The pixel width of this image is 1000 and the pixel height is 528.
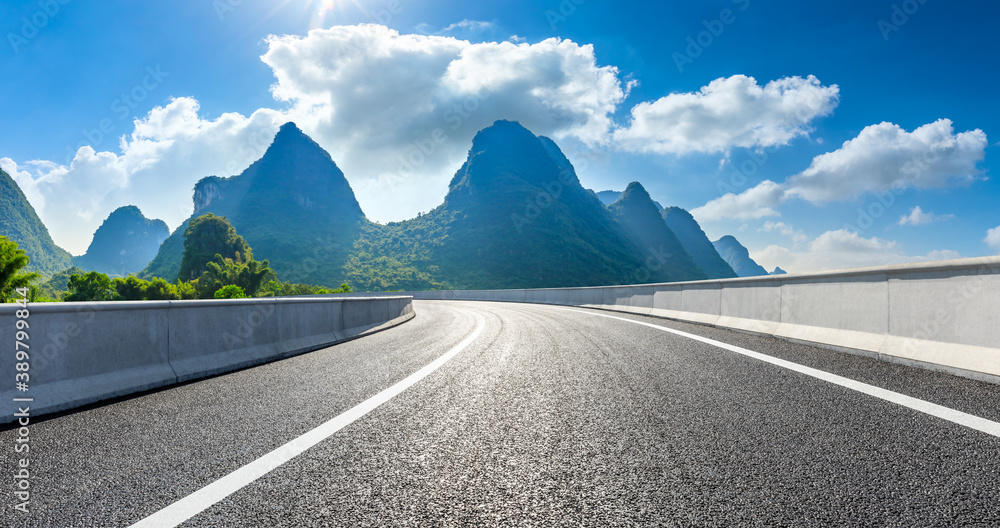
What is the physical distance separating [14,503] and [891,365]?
7783 mm

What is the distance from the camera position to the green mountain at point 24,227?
17025 cm

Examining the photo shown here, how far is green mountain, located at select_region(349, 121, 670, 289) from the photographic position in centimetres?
10856

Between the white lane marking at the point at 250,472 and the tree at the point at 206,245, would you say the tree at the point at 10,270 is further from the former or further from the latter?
the white lane marking at the point at 250,472

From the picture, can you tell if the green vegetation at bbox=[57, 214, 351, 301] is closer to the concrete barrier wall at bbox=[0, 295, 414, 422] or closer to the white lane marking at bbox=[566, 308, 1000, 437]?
the concrete barrier wall at bbox=[0, 295, 414, 422]

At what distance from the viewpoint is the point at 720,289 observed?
11500 millimetres

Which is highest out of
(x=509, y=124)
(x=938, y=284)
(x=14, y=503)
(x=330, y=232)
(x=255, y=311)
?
(x=509, y=124)

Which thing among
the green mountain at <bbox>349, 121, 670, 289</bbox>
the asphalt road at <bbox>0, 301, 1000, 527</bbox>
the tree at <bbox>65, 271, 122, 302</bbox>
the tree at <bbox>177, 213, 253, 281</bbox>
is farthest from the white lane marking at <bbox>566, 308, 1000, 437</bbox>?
the tree at <bbox>177, 213, 253, 281</bbox>

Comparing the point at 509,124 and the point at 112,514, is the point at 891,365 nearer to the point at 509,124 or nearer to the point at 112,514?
the point at 112,514

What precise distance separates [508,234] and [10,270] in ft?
289

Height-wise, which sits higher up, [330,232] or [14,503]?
[330,232]

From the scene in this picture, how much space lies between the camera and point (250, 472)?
8.75 ft

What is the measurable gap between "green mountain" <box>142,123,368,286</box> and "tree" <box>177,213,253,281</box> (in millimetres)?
12324

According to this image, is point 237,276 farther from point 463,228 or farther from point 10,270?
point 463,228

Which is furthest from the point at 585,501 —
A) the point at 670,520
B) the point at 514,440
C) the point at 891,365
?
the point at 891,365
